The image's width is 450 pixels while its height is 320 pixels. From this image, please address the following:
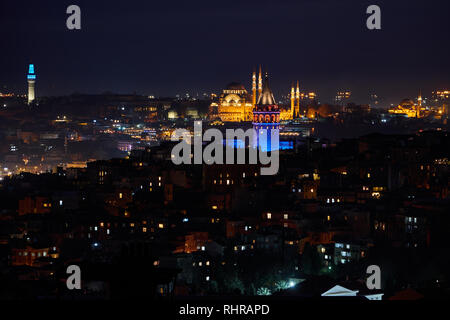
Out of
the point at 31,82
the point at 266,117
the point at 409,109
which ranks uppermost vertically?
the point at 31,82

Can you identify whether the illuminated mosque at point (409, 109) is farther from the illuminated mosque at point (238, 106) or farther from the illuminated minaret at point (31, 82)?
the illuminated minaret at point (31, 82)

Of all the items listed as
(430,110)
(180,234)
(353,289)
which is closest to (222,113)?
(430,110)

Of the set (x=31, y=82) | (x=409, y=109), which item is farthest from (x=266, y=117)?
(x=31, y=82)

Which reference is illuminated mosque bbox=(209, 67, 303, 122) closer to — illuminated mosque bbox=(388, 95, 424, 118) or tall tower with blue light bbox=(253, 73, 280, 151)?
A: illuminated mosque bbox=(388, 95, 424, 118)

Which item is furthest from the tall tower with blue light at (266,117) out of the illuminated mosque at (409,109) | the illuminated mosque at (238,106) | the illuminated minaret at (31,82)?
the illuminated minaret at (31,82)

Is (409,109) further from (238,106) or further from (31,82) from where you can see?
(31,82)

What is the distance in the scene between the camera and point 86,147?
135 feet

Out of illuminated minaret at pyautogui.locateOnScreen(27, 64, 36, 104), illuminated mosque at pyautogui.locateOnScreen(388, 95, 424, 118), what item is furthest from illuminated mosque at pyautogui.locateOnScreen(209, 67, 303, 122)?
illuminated minaret at pyautogui.locateOnScreen(27, 64, 36, 104)

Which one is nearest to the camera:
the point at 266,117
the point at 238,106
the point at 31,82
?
the point at 266,117

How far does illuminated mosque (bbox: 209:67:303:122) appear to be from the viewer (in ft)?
158

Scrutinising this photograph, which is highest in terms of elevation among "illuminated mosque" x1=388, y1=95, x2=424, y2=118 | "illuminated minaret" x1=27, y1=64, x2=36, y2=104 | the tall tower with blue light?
"illuminated minaret" x1=27, y1=64, x2=36, y2=104

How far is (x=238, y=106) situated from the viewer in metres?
48.8

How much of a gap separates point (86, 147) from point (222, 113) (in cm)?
1033

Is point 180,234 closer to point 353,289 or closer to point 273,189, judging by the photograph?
point 273,189
